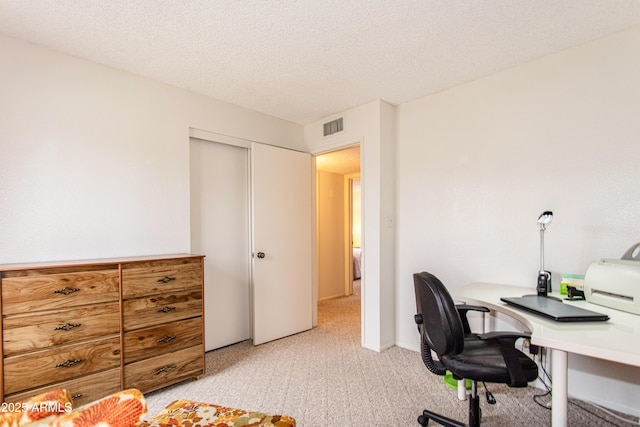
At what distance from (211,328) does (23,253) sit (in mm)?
1565

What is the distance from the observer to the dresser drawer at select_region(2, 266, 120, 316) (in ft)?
5.59

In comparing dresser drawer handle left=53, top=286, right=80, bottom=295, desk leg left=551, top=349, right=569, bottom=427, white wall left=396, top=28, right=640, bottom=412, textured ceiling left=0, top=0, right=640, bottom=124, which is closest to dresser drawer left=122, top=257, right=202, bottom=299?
dresser drawer handle left=53, top=286, right=80, bottom=295

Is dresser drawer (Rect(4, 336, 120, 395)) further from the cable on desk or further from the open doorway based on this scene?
the open doorway

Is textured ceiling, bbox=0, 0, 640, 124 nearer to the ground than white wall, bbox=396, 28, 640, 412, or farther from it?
farther from it

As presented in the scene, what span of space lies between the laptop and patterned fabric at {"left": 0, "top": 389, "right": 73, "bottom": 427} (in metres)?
1.90

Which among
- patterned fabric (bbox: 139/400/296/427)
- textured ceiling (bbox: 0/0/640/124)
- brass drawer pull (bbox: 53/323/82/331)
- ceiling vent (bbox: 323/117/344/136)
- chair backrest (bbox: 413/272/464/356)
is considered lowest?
patterned fabric (bbox: 139/400/296/427)

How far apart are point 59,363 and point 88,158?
1368 millimetres

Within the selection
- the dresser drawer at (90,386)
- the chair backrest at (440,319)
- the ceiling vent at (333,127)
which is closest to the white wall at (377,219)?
the ceiling vent at (333,127)

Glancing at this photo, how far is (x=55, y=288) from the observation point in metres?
1.81

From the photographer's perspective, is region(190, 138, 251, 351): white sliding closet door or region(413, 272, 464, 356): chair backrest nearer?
region(413, 272, 464, 356): chair backrest

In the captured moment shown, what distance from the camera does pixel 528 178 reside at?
7.62ft

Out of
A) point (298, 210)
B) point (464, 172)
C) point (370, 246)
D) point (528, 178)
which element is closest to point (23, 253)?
point (298, 210)

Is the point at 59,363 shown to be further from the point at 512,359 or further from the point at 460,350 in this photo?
the point at 512,359

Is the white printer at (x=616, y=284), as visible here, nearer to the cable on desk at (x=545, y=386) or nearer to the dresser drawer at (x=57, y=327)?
the cable on desk at (x=545, y=386)
